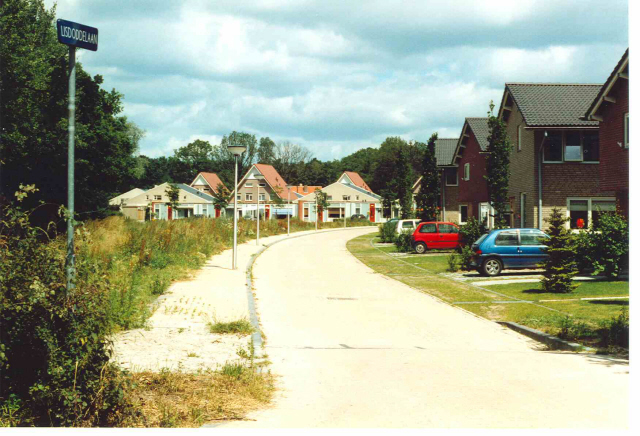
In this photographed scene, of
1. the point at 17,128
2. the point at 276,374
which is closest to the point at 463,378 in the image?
the point at 276,374

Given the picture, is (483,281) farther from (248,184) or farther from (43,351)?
(248,184)

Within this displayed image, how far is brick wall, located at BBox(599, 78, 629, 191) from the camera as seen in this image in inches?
Result: 835

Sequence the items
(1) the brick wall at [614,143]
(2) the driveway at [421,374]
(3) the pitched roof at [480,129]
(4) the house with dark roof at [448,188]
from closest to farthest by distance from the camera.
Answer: (2) the driveway at [421,374] → (1) the brick wall at [614,143] → (3) the pitched roof at [480,129] → (4) the house with dark roof at [448,188]

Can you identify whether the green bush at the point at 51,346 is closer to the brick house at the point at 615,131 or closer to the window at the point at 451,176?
the brick house at the point at 615,131

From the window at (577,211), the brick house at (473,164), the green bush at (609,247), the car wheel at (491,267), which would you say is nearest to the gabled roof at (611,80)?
the green bush at (609,247)

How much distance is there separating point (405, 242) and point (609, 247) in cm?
1588

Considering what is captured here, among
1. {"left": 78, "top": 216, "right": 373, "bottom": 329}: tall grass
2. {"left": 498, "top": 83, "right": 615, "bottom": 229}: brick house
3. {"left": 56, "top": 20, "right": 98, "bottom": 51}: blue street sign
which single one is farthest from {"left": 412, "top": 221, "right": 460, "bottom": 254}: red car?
{"left": 56, "top": 20, "right": 98, "bottom": 51}: blue street sign

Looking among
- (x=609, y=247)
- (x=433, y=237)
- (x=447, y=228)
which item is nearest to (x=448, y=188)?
(x=447, y=228)

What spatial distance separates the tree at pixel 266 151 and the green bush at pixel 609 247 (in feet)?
358

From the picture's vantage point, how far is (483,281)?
19.9 metres

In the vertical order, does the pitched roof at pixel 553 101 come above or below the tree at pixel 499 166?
above

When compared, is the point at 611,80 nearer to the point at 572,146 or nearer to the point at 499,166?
the point at 499,166

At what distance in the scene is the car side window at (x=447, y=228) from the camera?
3325 cm

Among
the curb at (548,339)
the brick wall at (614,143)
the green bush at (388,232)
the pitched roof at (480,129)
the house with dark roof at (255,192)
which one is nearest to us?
the curb at (548,339)
